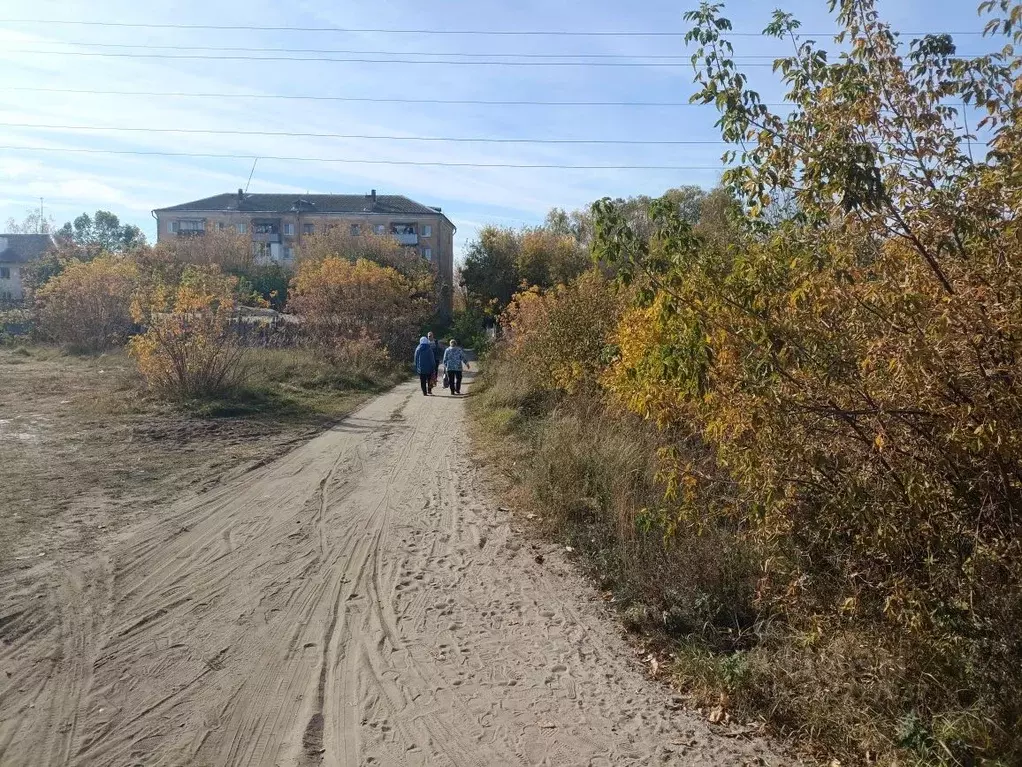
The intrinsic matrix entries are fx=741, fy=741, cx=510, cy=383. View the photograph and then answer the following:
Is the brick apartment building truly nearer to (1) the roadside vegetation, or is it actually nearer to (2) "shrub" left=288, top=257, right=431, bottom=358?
(2) "shrub" left=288, top=257, right=431, bottom=358

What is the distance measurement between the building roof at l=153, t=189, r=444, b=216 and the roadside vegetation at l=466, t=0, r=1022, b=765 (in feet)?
205

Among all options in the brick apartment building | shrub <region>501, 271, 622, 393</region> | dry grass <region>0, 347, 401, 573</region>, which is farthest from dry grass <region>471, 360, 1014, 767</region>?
the brick apartment building

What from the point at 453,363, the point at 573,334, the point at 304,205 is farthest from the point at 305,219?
the point at 573,334

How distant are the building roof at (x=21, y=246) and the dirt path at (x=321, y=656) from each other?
77.0 meters

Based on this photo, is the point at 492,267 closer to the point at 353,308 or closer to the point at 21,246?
the point at 353,308

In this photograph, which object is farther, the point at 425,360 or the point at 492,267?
the point at 492,267

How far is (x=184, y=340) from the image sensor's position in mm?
14562

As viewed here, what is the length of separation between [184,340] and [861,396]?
13640 mm

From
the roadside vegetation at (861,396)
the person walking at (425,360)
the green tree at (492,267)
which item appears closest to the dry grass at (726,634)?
the roadside vegetation at (861,396)

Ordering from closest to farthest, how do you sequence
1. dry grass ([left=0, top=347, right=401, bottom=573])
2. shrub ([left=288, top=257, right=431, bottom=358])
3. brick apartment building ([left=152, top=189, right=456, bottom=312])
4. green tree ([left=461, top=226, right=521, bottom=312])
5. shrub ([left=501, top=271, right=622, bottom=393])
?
dry grass ([left=0, top=347, right=401, bottom=573]) < shrub ([left=501, top=271, right=622, bottom=393]) < shrub ([left=288, top=257, right=431, bottom=358]) < green tree ([left=461, top=226, right=521, bottom=312]) < brick apartment building ([left=152, top=189, right=456, bottom=312])

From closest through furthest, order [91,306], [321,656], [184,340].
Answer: [321,656] → [184,340] → [91,306]

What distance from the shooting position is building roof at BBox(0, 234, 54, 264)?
231ft

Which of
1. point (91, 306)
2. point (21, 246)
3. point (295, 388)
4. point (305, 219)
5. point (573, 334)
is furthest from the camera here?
point (21, 246)

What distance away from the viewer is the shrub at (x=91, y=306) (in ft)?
90.5
